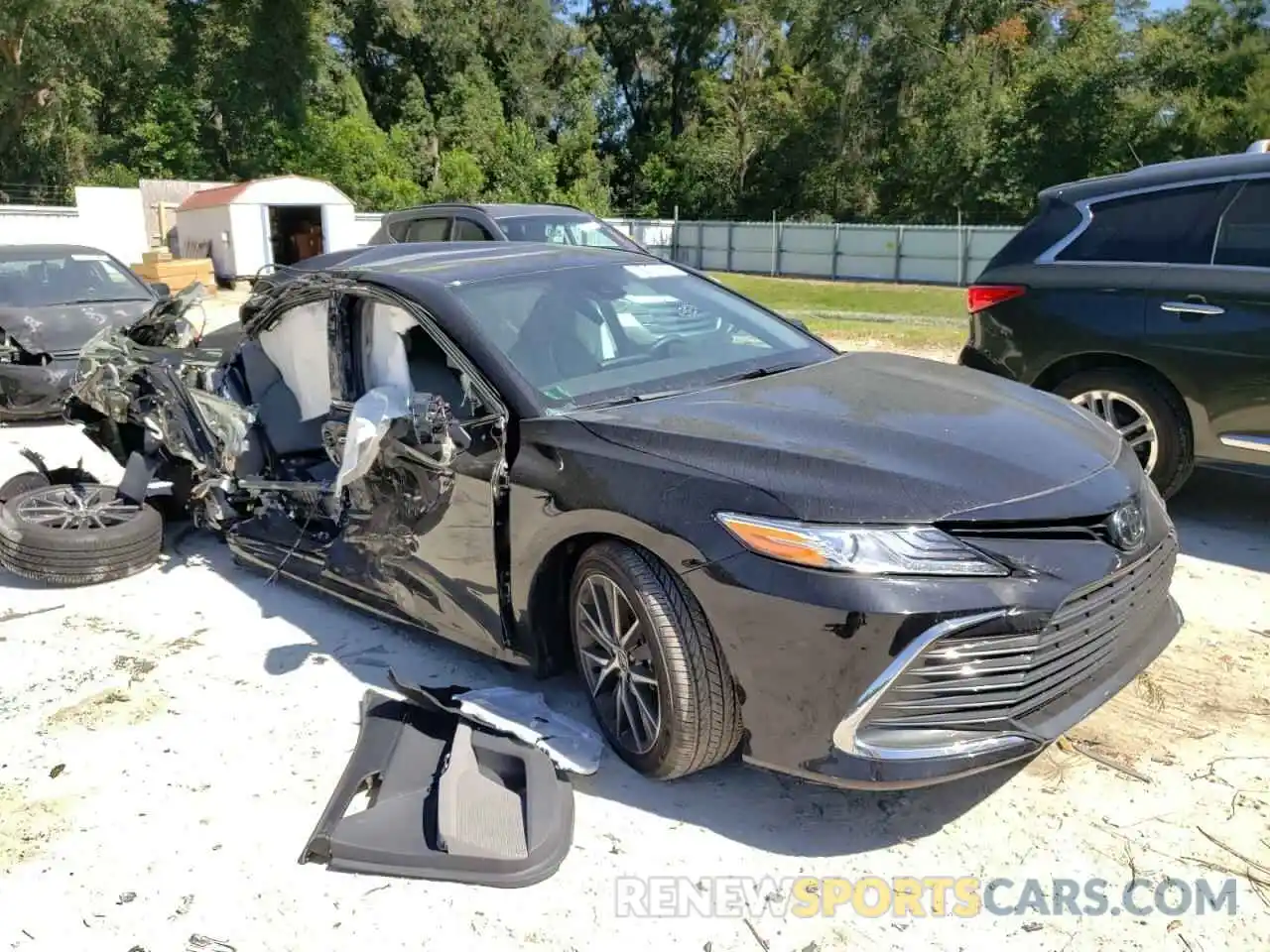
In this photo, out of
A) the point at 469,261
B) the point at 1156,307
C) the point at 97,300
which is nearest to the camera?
the point at 469,261

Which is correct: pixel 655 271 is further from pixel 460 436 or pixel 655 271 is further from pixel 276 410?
pixel 276 410

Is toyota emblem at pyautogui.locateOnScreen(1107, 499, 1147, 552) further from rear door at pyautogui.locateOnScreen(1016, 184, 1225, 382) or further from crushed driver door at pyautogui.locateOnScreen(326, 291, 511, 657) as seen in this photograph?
rear door at pyautogui.locateOnScreen(1016, 184, 1225, 382)

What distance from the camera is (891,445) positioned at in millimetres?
2949

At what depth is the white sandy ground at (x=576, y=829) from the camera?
2.58 metres

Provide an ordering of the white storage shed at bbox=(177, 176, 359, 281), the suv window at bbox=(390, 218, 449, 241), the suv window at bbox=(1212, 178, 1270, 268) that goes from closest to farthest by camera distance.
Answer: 1. the suv window at bbox=(1212, 178, 1270, 268)
2. the suv window at bbox=(390, 218, 449, 241)
3. the white storage shed at bbox=(177, 176, 359, 281)

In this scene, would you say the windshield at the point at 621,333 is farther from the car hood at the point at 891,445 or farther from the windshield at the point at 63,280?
the windshield at the point at 63,280

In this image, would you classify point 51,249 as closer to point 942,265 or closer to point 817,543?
point 817,543

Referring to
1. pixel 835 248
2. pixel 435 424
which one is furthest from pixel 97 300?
pixel 835 248

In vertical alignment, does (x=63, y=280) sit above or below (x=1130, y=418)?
above

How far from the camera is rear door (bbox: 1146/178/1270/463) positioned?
4820mm

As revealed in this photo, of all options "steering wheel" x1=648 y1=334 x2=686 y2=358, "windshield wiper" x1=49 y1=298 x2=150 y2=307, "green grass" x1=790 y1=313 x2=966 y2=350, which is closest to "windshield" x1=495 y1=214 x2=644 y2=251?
"green grass" x1=790 y1=313 x2=966 y2=350

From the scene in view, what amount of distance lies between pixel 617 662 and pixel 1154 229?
4.00 m

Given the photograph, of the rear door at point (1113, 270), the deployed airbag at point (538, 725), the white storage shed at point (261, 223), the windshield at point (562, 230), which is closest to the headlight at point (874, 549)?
the deployed airbag at point (538, 725)

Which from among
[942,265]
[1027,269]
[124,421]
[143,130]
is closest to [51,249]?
[124,421]
